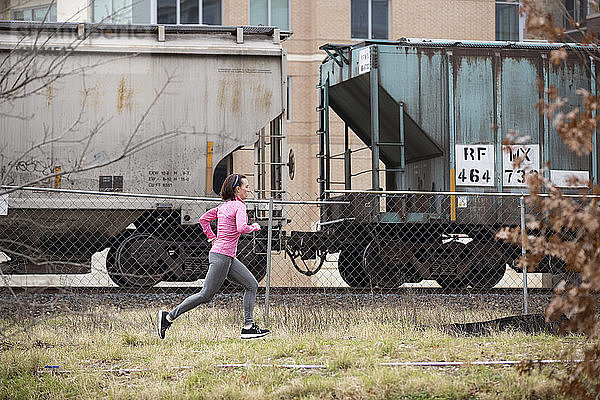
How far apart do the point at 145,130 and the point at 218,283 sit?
17.2 feet

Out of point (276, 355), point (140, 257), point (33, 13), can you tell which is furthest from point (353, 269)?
point (33, 13)

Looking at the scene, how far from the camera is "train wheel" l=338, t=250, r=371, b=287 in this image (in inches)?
493

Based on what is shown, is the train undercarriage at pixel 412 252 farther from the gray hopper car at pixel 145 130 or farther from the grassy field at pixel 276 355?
the grassy field at pixel 276 355

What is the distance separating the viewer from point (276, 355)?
6656 mm

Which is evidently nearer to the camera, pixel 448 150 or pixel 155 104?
pixel 155 104

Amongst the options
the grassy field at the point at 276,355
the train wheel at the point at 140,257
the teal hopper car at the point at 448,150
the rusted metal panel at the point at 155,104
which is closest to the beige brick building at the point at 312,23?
the teal hopper car at the point at 448,150

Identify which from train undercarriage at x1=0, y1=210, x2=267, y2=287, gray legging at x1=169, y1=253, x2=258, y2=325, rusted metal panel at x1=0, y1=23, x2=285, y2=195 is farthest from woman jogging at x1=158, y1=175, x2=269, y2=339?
rusted metal panel at x1=0, y1=23, x2=285, y2=195

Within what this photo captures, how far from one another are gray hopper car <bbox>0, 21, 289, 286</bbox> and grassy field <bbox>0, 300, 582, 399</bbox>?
2979 millimetres

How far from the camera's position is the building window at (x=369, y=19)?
25.4 meters

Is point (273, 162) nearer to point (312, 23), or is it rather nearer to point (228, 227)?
point (228, 227)

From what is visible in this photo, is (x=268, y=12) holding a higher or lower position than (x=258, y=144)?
higher

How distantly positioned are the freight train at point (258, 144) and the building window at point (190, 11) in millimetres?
12772

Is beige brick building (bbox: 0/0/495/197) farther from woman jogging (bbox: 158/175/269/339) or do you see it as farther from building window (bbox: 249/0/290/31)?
woman jogging (bbox: 158/175/269/339)

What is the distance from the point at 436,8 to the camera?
25500 millimetres
